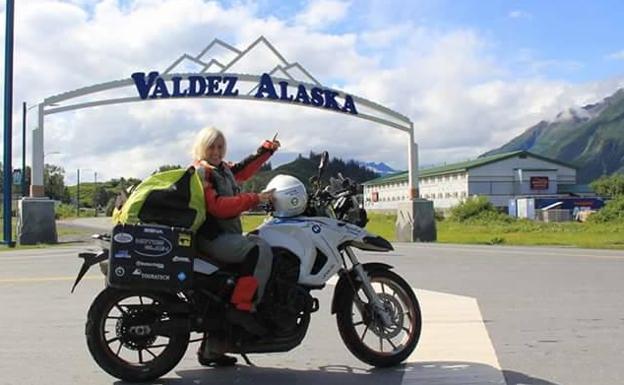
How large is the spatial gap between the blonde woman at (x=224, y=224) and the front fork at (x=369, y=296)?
74cm

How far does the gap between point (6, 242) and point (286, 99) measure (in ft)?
34.1

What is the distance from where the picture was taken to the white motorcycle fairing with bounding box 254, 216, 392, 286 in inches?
217

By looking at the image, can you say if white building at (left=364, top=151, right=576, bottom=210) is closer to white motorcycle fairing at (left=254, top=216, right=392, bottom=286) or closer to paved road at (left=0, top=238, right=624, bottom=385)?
paved road at (left=0, top=238, right=624, bottom=385)

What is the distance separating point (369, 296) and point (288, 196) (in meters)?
1.02

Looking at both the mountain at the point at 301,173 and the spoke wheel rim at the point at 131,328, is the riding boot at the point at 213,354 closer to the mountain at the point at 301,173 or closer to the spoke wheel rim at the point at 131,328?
the spoke wheel rim at the point at 131,328

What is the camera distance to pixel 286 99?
27000 millimetres

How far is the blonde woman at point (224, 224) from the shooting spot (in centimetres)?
536

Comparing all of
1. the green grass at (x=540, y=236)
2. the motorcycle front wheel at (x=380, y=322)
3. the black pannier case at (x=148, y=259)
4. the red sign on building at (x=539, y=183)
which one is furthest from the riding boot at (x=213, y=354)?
the red sign on building at (x=539, y=183)

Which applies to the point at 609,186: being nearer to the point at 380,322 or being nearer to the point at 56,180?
the point at 56,180

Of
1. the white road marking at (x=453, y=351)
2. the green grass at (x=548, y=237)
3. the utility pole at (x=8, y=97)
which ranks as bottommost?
the white road marking at (x=453, y=351)

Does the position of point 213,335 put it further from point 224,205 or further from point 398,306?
point 398,306

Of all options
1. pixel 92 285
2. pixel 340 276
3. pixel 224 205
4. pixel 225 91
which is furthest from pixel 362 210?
pixel 225 91

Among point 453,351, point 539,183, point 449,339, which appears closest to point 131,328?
point 453,351

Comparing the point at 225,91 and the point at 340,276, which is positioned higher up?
the point at 225,91
